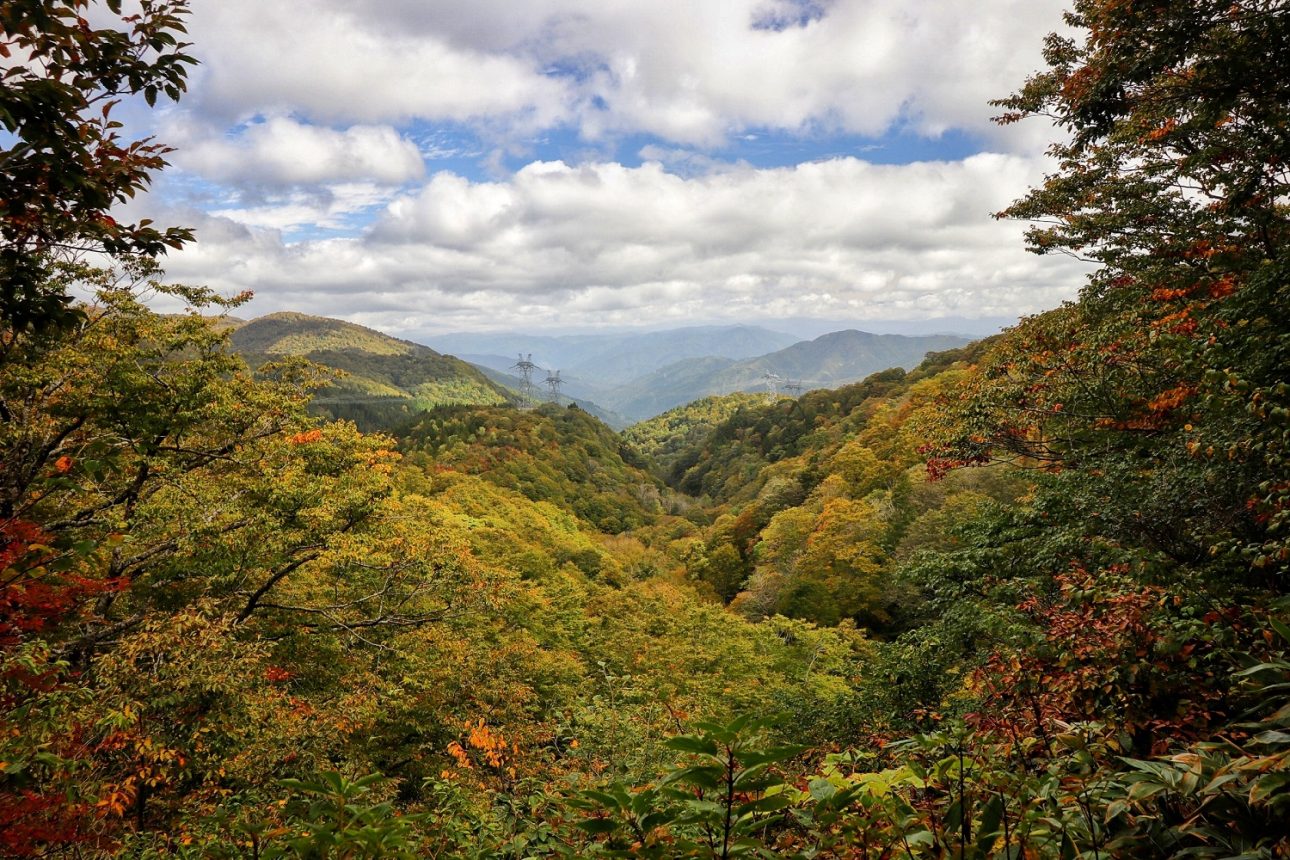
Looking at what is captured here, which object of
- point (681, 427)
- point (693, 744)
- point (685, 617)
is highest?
point (693, 744)

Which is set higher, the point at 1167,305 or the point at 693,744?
the point at 1167,305

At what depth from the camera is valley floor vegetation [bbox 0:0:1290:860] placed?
8.18 feet

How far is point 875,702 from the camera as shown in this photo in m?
14.7

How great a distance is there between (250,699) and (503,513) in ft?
121

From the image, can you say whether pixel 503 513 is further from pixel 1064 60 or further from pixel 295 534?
pixel 1064 60

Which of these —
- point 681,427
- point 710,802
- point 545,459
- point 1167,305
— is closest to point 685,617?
point 1167,305

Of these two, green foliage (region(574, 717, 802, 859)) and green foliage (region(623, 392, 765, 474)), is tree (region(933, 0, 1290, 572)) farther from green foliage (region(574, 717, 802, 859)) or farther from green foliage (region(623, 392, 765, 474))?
green foliage (region(623, 392, 765, 474))

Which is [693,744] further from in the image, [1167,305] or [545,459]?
[545,459]

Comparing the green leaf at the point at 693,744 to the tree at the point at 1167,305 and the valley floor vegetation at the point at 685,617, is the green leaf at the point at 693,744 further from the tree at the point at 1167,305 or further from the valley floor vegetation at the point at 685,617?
the tree at the point at 1167,305

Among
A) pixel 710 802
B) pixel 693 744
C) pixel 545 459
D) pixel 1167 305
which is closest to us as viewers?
pixel 693 744

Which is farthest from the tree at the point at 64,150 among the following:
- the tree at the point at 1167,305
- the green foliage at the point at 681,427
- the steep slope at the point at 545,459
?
the green foliage at the point at 681,427

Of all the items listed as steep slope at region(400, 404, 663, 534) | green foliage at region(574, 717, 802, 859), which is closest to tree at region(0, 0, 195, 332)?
green foliage at region(574, 717, 802, 859)

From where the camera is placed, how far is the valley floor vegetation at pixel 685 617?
8.18 ft

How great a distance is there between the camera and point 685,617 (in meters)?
24.4
